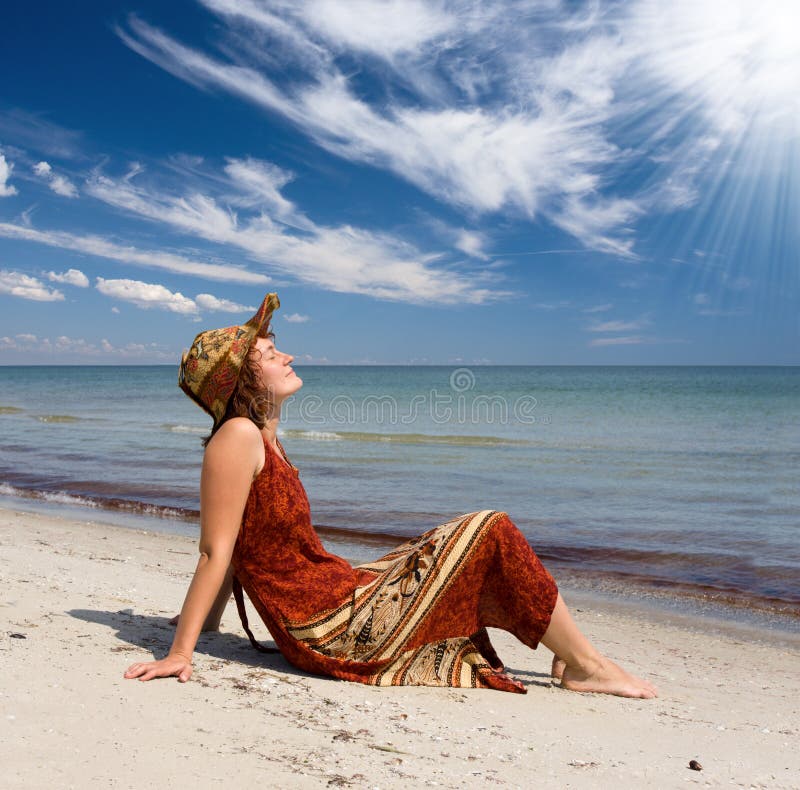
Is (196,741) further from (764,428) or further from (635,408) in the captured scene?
(635,408)

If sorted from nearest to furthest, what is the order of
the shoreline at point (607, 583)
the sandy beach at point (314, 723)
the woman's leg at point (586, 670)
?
the sandy beach at point (314, 723) < the woman's leg at point (586, 670) < the shoreline at point (607, 583)

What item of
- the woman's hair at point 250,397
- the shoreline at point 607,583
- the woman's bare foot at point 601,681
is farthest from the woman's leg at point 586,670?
the shoreline at point 607,583

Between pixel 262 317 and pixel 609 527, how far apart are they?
7.22 m

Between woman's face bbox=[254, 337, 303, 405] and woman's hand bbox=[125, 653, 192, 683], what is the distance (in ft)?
3.76

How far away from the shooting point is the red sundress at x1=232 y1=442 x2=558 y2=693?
10.7 ft

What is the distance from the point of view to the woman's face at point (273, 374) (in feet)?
10.7

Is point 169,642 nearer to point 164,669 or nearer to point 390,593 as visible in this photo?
point 164,669

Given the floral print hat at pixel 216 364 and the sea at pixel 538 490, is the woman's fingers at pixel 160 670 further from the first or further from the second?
the sea at pixel 538 490

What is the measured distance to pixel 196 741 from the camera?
250 cm

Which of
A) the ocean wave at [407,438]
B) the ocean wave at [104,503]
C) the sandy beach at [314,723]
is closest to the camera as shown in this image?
the sandy beach at [314,723]

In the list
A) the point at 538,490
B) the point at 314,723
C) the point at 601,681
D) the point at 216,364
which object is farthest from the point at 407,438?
the point at 314,723

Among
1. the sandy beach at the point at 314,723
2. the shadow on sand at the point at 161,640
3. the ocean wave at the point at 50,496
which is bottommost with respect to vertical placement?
the ocean wave at the point at 50,496

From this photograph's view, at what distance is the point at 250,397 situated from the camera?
324cm

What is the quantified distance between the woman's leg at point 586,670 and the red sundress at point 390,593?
20 centimetres
